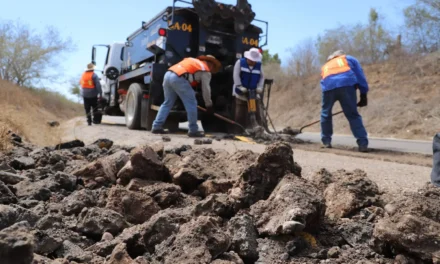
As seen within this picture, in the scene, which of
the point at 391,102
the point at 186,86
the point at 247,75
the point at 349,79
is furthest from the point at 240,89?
the point at 391,102

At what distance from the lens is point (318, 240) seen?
2082mm

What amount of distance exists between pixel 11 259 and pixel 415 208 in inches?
70.6

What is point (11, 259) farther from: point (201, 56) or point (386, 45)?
point (386, 45)

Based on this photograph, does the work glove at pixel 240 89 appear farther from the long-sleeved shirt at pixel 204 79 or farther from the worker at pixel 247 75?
the long-sleeved shirt at pixel 204 79

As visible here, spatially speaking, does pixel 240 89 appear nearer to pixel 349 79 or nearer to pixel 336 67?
pixel 336 67

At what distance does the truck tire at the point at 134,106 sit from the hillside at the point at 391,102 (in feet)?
27.9

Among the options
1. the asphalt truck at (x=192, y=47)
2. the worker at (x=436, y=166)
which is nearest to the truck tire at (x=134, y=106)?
the asphalt truck at (x=192, y=47)

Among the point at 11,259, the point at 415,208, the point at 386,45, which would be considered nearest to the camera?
the point at 11,259

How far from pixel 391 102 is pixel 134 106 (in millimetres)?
10874

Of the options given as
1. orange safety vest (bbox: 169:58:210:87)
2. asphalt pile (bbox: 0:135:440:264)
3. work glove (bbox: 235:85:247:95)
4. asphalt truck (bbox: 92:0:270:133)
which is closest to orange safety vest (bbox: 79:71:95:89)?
asphalt truck (bbox: 92:0:270:133)

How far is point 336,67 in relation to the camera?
6.77 meters

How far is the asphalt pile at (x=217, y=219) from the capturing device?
Answer: 5.93 feet

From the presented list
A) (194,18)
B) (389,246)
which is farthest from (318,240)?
(194,18)

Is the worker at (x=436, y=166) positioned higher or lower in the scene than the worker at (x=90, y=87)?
lower
